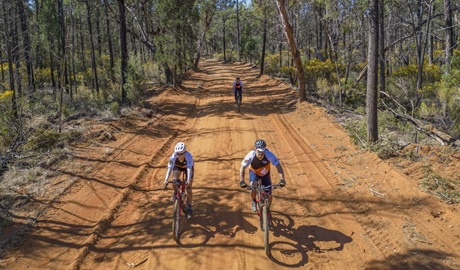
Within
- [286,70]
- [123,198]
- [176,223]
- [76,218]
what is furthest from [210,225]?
[286,70]

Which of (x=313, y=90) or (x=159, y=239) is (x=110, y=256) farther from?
(x=313, y=90)

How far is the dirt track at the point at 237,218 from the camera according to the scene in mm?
5832

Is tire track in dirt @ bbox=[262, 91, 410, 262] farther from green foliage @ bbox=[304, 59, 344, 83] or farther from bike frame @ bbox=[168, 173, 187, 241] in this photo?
green foliage @ bbox=[304, 59, 344, 83]

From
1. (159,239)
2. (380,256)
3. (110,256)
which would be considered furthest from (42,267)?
(380,256)

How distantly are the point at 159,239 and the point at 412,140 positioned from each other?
8588 mm

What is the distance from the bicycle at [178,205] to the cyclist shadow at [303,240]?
70.1 inches

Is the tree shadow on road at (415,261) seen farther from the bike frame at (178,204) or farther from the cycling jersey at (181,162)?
the cycling jersey at (181,162)

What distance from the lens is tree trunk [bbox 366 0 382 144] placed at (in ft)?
34.8

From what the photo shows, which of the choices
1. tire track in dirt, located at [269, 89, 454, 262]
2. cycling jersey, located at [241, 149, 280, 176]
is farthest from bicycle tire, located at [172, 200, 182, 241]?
tire track in dirt, located at [269, 89, 454, 262]

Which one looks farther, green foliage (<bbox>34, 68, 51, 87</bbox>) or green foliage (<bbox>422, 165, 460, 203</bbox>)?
green foliage (<bbox>34, 68, 51, 87</bbox>)

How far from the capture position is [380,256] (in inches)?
227

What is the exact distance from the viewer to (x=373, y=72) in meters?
10.8

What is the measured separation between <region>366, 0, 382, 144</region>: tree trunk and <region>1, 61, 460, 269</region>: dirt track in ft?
3.09

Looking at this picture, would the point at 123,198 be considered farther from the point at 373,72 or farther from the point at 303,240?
the point at 373,72
